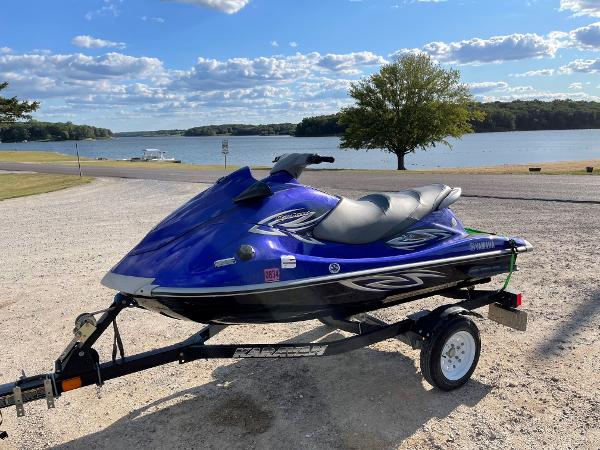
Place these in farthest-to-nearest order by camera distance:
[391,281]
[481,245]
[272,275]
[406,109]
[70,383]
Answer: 1. [406,109]
2. [481,245]
3. [391,281]
4. [272,275]
5. [70,383]

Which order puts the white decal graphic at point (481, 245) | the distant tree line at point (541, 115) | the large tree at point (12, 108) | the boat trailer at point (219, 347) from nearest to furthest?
the boat trailer at point (219, 347), the white decal graphic at point (481, 245), the large tree at point (12, 108), the distant tree line at point (541, 115)

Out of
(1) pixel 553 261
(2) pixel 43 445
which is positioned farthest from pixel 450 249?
(1) pixel 553 261

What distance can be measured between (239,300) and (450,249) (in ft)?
5.91

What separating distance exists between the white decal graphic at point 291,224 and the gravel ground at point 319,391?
1.33 m

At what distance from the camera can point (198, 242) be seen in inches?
128

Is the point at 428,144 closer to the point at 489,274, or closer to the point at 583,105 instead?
the point at 489,274

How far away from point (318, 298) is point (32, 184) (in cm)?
2458

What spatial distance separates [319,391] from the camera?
4043 millimetres

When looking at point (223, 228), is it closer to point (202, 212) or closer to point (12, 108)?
point (202, 212)

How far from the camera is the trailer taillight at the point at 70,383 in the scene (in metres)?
3.08

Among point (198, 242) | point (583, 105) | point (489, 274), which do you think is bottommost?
point (489, 274)

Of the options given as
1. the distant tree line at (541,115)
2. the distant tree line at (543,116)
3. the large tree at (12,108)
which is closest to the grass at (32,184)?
the large tree at (12,108)

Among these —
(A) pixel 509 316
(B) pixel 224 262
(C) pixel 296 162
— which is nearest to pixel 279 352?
(B) pixel 224 262

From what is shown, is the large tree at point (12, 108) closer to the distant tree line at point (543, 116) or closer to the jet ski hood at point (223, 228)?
the jet ski hood at point (223, 228)
